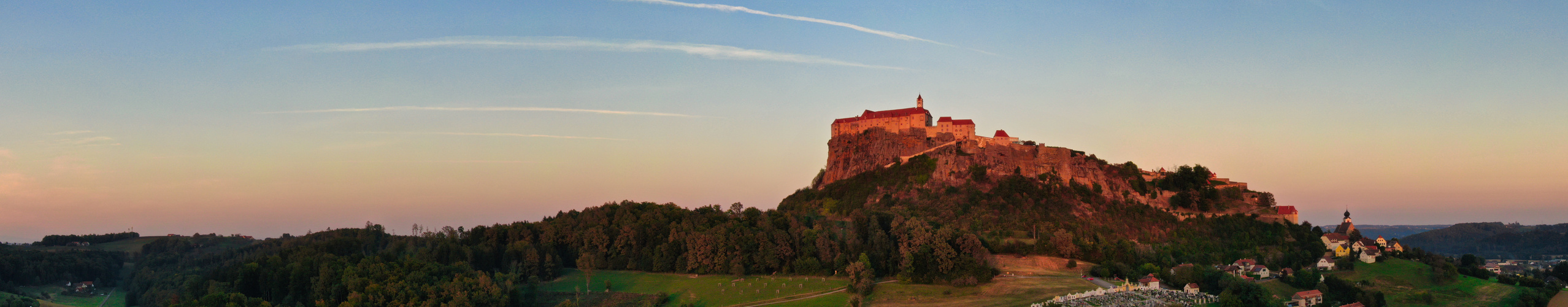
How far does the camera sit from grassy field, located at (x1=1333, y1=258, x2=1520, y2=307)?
175 feet

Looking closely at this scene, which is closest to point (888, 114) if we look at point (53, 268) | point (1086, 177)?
point (1086, 177)

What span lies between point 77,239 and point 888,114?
81.1 m

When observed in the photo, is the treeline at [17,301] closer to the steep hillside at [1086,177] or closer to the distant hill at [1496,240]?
the steep hillside at [1086,177]

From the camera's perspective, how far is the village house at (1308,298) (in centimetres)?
4953

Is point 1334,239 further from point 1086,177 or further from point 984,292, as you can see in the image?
point 984,292

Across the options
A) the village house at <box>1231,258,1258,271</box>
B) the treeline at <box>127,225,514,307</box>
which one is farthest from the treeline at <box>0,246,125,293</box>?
the village house at <box>1231,258,1258,271</box>

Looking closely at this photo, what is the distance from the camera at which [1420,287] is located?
56750 mm

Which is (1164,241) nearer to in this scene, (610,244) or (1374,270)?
(1374,270)

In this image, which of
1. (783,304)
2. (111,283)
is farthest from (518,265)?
(111,283)

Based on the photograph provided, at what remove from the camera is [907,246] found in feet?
191

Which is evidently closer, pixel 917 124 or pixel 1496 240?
pixel 917 124

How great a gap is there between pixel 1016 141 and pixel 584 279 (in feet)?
176

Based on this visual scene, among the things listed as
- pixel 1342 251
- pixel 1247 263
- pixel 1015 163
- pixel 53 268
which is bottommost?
pixel 1247 263

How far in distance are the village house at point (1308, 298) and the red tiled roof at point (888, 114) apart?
2180 inches
